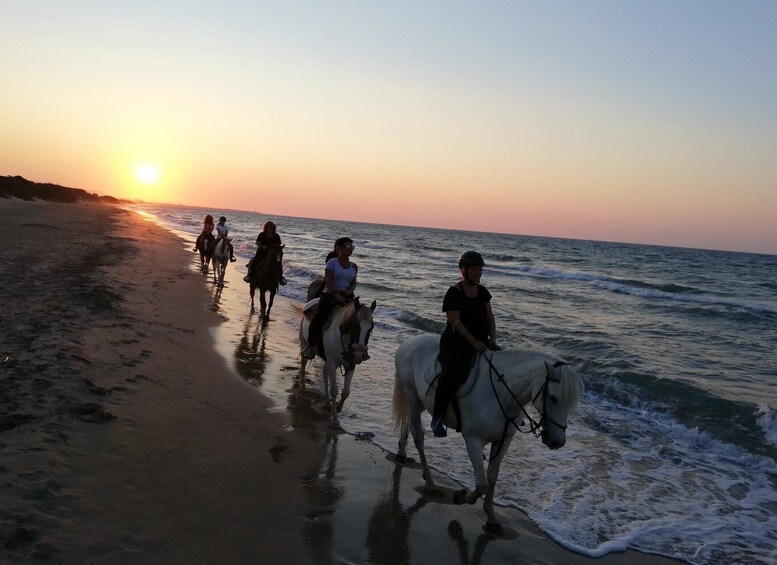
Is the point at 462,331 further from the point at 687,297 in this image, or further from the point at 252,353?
Answer: the point at 687,297

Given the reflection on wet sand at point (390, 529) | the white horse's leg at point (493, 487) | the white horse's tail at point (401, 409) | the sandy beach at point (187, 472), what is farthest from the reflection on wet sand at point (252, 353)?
the white horse's leg at point (493, 487)

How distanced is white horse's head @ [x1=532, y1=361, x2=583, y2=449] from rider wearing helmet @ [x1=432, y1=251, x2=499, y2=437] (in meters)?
0.78

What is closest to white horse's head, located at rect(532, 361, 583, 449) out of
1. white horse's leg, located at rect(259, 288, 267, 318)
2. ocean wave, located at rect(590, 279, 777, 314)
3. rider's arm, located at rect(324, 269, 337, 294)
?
rider's arm, located at rect(324, 269, 337, 294)

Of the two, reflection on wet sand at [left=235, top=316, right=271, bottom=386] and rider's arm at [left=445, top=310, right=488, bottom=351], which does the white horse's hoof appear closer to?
rider's arm at [left=445, top=310, right=488, bottom=351]

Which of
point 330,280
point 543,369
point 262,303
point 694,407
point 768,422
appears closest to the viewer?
point 543,369

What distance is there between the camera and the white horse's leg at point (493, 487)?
206 inches

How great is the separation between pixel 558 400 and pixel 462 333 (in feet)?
3.64

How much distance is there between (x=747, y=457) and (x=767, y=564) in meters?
3.51

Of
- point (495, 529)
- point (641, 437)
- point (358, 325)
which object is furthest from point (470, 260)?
point (641, 437)

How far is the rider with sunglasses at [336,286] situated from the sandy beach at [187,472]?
125cm

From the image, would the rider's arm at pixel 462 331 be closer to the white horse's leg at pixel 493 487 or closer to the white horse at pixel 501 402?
the white horse at pixel 501 402

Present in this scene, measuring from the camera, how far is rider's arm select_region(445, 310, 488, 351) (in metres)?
5.29

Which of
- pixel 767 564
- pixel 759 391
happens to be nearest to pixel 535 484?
pixel 767 564

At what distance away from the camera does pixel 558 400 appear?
4742 millimetres
